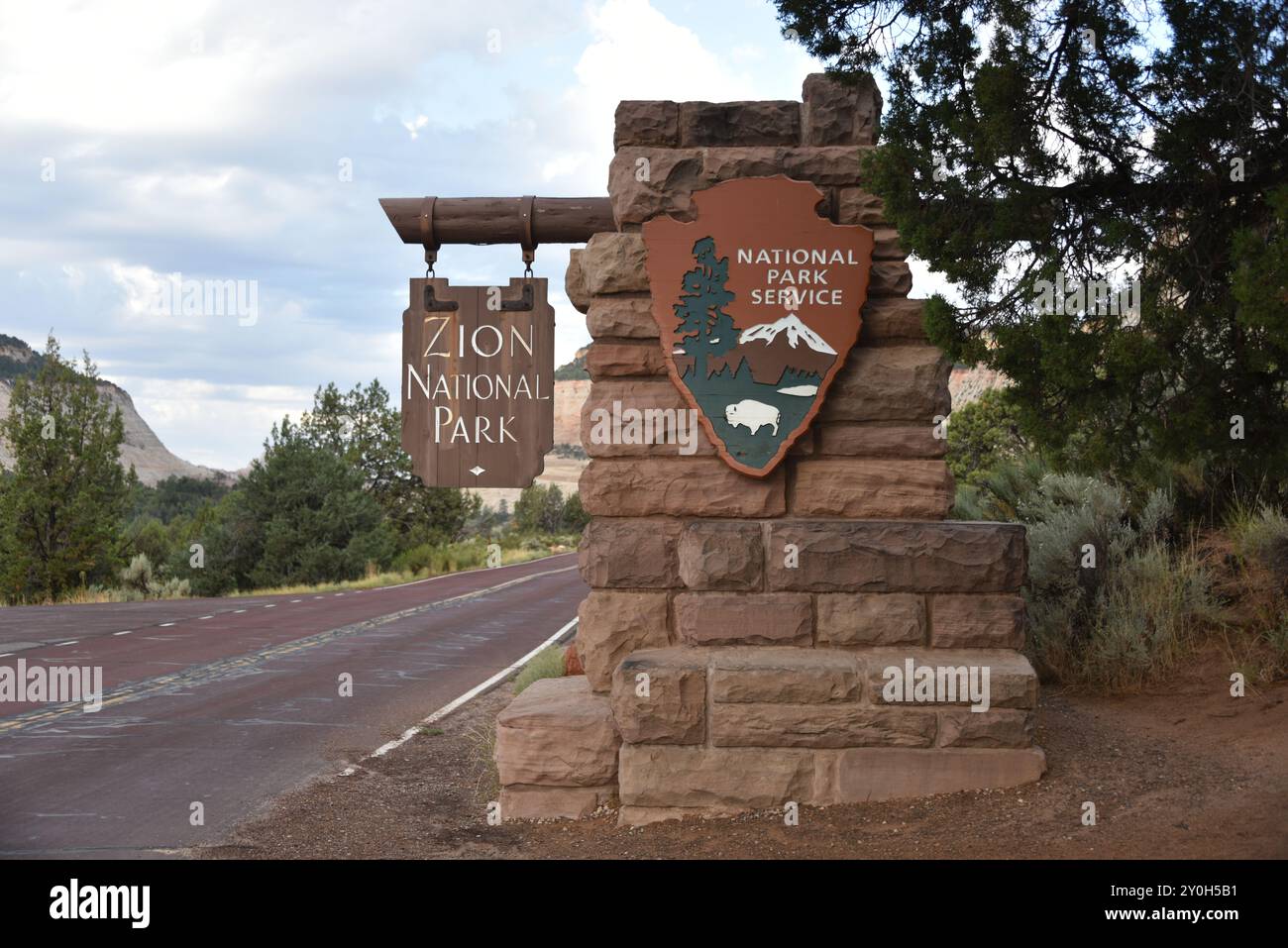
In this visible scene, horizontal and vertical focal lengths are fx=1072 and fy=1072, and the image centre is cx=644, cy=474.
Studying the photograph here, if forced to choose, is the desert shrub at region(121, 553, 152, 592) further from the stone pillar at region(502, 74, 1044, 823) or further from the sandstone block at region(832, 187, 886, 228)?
the sandstone block at region(832, 187, 886, 228)

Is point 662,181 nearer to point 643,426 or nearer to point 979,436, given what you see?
point 643,426

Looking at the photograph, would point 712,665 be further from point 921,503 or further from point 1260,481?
point 1260,481

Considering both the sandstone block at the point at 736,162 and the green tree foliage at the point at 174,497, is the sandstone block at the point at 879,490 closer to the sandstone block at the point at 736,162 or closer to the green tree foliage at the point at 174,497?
the sandstone block at the point at 736,162

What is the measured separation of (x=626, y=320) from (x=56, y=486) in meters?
25.9

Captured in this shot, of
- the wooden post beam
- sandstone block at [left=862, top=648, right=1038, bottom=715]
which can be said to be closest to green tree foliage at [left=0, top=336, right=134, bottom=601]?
the wooden post beam

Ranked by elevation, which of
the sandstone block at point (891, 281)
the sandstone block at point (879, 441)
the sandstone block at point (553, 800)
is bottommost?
the sandstone block at point (553, 800)

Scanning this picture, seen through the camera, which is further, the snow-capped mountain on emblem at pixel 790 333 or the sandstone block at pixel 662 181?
the sandstone block at pixel 662 181

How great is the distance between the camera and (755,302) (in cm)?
597

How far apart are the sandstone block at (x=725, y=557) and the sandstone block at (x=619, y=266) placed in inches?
56.5

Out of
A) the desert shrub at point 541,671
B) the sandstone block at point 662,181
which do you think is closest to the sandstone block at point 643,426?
the sandstone block at point 662,181

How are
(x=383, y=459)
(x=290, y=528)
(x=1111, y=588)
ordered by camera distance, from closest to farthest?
(x=1111, y=588) < (x=290, y=528) < (x=383, y=459)

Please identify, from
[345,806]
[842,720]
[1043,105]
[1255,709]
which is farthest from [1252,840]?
[345,806]

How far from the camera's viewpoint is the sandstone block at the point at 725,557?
19.1 feet

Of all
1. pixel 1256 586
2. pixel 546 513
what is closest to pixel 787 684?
pixel 1256 586
